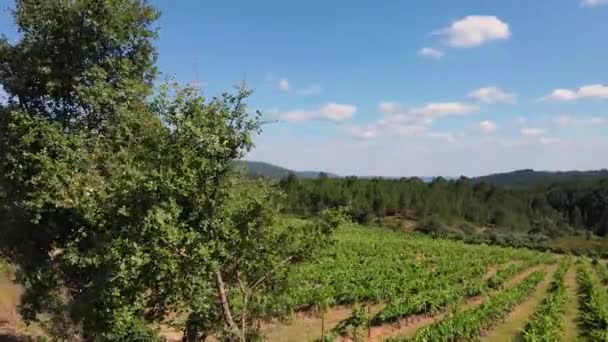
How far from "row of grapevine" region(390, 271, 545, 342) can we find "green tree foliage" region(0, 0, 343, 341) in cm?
1127

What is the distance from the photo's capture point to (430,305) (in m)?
25.3

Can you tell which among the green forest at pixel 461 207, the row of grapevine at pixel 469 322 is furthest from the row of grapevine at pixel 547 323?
the green forest at pixel 461 207

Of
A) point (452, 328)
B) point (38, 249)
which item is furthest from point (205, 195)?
point (452, 328)

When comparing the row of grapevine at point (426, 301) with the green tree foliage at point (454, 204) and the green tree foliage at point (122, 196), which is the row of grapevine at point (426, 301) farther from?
the green tree foliage at point (454, 204)

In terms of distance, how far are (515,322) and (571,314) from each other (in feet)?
15.3

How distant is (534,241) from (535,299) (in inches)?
2420

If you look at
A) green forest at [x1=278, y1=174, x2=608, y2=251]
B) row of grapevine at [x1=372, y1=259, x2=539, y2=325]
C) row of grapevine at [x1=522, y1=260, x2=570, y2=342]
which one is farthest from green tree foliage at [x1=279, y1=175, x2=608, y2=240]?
row of grapevine at [x1=522, y1=260, x2=570, y2=342]

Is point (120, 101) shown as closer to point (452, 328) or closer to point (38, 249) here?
point (38, 249)

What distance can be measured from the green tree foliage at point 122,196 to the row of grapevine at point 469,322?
11.3m

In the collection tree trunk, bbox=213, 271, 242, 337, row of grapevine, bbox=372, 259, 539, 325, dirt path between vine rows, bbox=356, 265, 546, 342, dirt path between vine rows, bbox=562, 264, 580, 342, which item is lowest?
dirt path between vine rows, bbox=562, 264, 580, 342

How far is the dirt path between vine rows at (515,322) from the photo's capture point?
70.6ft

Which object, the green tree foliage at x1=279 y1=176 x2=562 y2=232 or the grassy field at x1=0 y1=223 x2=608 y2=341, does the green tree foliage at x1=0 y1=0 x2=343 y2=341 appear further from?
the green tree foliage at x1=279 y1=176 x2=562 y2=232

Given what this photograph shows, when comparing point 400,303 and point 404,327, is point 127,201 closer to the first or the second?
point 404,327

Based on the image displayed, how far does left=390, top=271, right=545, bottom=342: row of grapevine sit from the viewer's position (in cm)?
1877
